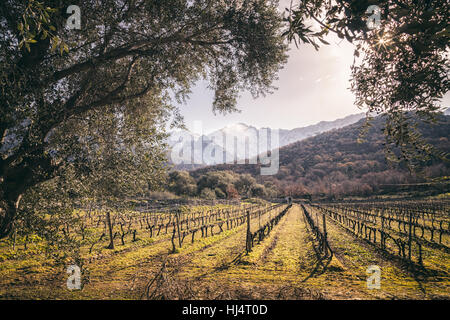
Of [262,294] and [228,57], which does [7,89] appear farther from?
[262,294]

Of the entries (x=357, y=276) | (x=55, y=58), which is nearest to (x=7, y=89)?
(x=55, y=58)

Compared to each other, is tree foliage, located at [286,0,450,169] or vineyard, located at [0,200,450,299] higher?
tree foliage, located at [286,0,450,169]

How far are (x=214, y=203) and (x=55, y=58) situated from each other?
167 ft

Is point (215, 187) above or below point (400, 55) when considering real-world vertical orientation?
below

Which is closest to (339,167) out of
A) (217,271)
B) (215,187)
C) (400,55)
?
(215,187)

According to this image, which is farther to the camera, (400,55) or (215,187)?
(215,187)

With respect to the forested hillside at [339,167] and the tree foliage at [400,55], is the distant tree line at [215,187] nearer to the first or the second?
the forested hillside at [339,167]

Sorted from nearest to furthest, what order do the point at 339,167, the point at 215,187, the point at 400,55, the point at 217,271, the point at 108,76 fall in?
1. the point at 400,55
2. the point at 108,76
3. the point at 217,271
4. the point at 215,187
5. the point at 339,167

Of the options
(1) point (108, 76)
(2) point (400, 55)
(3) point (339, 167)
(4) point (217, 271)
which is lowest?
(4) point (217, 271)

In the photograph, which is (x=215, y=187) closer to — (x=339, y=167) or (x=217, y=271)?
(x=217, y=271)

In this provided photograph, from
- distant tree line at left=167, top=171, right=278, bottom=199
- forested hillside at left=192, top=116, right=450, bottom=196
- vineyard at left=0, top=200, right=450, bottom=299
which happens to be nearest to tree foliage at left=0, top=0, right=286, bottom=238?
vineyard at left=0, top=200, right=450, bottom=299

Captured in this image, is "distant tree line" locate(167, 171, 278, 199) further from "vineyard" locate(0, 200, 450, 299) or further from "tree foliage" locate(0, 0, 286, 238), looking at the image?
"tree foliage" locate(0, 0, 286, 238)

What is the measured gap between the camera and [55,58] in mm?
6195

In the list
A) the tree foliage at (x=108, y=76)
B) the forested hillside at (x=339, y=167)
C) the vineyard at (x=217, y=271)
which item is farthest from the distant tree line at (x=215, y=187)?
the tree foliage at (x=108, y=76)
